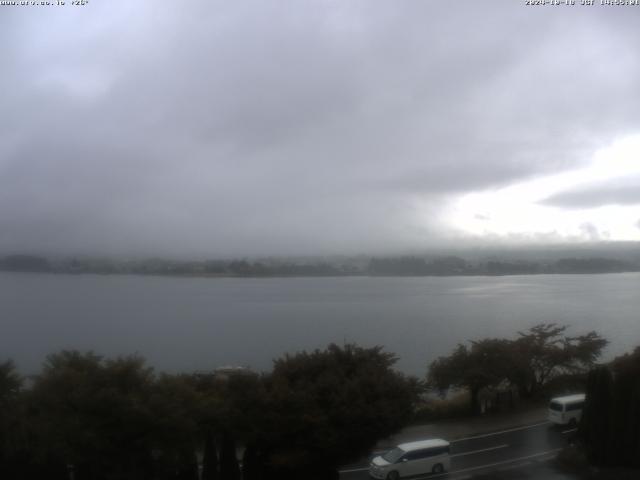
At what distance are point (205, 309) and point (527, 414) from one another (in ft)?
137

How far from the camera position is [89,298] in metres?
62.9

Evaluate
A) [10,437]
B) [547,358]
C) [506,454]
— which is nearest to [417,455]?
[506,454]

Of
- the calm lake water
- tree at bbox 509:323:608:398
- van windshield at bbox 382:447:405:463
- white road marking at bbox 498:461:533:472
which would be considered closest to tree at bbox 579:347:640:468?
white road marking at bbox 498:461:533:472

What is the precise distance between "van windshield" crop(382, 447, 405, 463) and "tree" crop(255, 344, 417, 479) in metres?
0.65

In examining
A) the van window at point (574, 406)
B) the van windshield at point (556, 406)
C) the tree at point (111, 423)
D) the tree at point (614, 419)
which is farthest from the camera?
the van windshield at point (556, 406)

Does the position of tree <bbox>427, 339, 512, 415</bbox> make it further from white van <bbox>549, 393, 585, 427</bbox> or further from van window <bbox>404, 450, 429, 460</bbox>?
van window <bbox>404, 450, 429, 460</bbox>

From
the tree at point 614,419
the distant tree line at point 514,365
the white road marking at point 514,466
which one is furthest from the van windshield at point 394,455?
the distant tree line at point 514,365

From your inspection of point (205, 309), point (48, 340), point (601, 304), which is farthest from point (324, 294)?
point (48, 340)

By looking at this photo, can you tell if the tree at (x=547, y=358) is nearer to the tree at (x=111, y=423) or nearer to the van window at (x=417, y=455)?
the van window at (x=417, y=455)

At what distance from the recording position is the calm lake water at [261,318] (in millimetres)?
33781

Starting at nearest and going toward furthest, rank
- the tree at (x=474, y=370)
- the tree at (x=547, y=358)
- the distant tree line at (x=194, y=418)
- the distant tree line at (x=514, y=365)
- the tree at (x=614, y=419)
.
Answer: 1. the distant tree line at (x=194, y=418)
2. the tree at (x=614, y=419)
3. the tree at (x=474, y=370)
4. the distant tree line at (x=514, y=365)
5. the tree at (x=547, y=358)

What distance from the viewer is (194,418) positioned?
10.7 metres

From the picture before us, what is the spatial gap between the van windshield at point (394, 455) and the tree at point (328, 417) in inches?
25.7

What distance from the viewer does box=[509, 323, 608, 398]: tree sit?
68.2 ft
